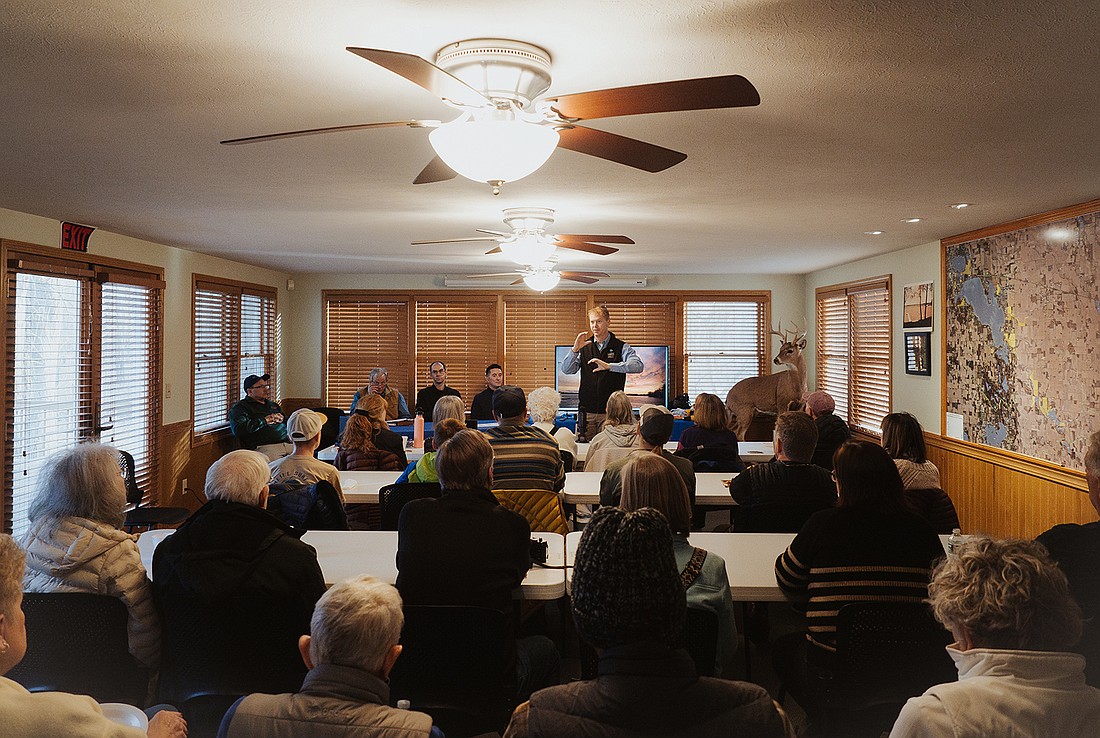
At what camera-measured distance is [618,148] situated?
2418mm

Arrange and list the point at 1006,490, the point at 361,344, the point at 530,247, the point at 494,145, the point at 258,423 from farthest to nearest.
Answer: the point at 361,344 → the point at 258,423 → the point at 1006,490 → the point at 530,247 → the point at 494,145

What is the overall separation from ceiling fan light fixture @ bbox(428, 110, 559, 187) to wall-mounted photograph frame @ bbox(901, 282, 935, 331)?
547 centimetres

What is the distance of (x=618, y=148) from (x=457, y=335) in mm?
7972

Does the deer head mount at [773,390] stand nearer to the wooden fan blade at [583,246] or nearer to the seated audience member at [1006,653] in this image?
the wooden fan blade at [583,246]

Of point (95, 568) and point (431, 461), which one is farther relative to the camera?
point (431, 461)

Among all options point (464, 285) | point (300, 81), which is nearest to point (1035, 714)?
point (300, 81)

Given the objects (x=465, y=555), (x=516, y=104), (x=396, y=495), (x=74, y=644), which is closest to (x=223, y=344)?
(x=396, y=495)

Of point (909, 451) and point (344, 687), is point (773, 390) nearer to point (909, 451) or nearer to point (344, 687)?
point (909, 451)

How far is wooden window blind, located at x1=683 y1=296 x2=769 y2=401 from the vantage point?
1023 centimetres

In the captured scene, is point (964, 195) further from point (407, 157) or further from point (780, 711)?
point (780, 711)

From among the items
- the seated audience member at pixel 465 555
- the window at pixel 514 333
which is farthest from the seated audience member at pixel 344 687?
the window at pixel 514 333

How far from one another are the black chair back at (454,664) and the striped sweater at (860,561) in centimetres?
97

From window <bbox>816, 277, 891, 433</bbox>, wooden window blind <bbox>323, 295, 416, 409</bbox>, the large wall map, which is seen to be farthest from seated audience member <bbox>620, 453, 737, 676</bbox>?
wooden window blind <bbox>323, 295, 416, 409</bbox>

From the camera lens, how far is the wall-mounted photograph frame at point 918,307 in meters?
6.64
